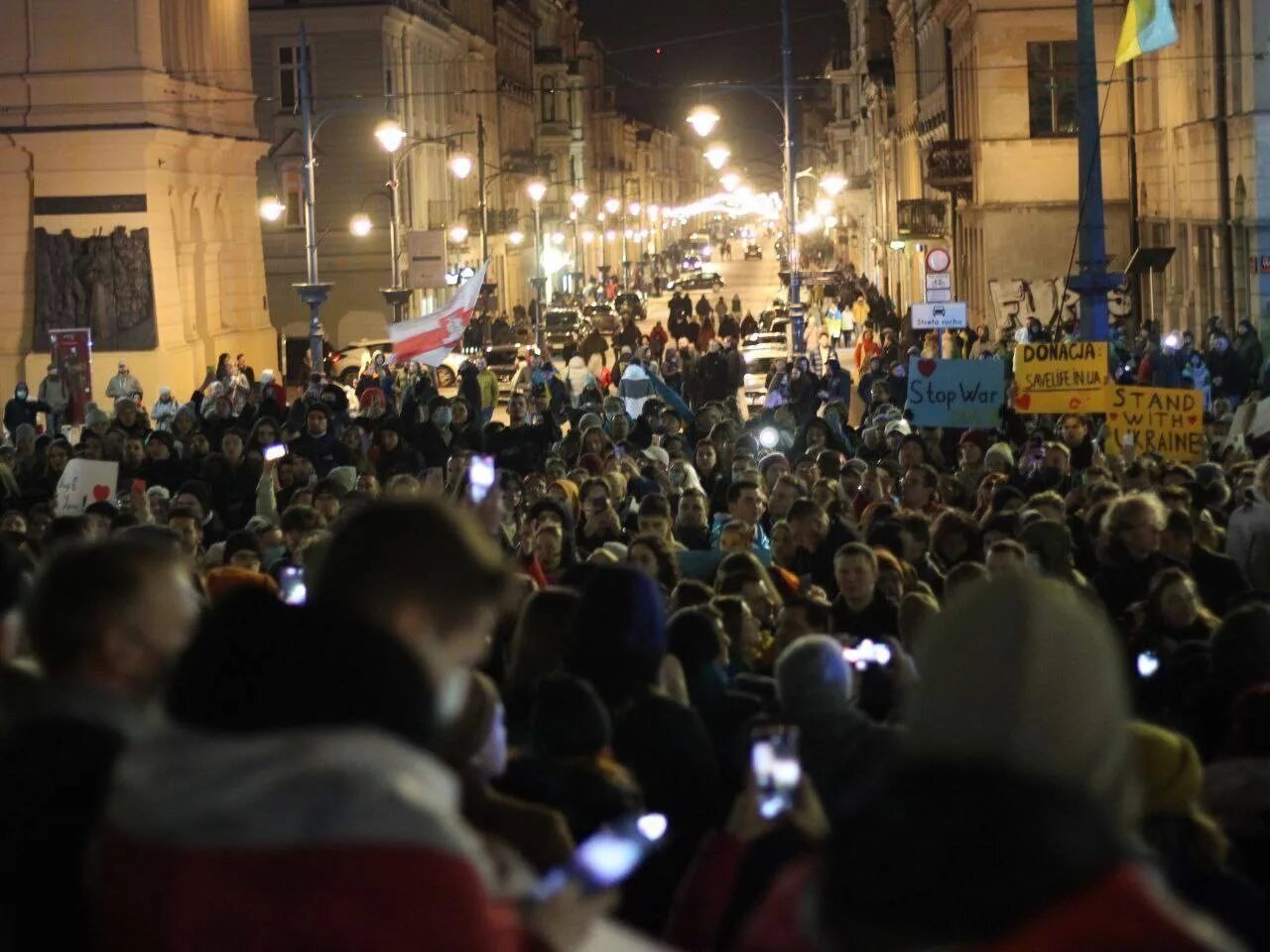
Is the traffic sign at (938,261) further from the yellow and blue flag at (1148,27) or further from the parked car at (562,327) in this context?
the parked car at (562,327)

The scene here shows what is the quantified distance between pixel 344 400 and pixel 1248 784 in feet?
69.6

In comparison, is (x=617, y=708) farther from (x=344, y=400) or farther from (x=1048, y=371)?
(x=344, y=400)

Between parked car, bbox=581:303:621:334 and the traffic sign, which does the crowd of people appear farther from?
parked car, bbox=581:303:621:334

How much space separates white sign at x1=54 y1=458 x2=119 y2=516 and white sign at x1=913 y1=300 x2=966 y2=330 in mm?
16311

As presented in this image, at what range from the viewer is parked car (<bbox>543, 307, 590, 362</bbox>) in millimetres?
61569

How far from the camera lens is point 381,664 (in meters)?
2.76

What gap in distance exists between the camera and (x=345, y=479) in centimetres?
1504

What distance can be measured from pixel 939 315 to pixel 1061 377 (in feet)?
39.8

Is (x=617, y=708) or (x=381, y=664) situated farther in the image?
(x=617, y=708)

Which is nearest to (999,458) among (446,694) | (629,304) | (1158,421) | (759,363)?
(1158,421)

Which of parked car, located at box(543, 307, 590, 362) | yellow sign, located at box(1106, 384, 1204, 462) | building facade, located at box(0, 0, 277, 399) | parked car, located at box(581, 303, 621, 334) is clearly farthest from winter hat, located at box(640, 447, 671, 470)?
parked car, located at box(581, 303, 621, 334)

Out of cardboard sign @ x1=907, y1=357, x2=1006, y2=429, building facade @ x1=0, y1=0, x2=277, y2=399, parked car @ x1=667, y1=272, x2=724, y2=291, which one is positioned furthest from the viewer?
parked car @ x1=667, y1=272, x2=724, y2=291

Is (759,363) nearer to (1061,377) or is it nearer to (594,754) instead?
(1061,377)

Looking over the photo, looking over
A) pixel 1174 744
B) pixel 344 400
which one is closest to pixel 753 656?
pixel 1174 744
